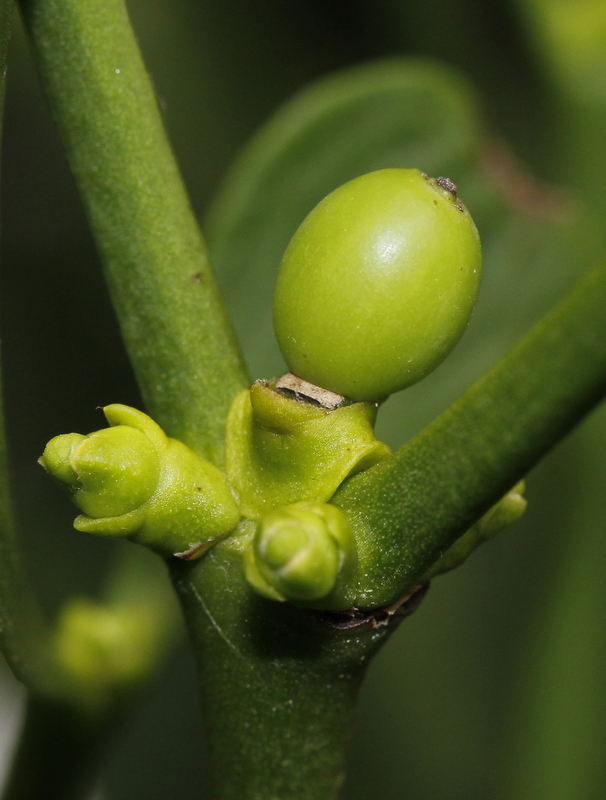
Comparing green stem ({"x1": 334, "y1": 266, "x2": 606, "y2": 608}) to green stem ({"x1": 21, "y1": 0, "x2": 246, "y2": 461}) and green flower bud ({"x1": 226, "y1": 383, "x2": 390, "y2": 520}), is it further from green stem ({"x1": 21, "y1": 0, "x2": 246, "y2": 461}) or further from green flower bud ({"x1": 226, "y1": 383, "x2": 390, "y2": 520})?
green stem ({"x1": 21, "y1": 0, "x2": 246, "y2": 461})

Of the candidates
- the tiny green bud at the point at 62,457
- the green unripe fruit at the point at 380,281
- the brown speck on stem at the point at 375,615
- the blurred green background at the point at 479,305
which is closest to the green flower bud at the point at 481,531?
the brown speck on stem at the point at 375,615

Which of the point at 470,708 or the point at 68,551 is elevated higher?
the point at 470,708

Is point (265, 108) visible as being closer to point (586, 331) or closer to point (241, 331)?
point (241, 331)

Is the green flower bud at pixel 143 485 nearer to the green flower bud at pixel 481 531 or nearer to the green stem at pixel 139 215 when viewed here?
the green stem at pixel 139 215

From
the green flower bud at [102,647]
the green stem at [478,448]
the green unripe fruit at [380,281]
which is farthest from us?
the green flower bud at [102,647]

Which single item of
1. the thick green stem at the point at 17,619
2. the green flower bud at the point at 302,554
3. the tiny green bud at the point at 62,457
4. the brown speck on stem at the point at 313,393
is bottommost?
the thick green stem at the point at 17,619

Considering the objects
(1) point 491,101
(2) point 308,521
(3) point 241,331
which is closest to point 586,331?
(2) point 308,521
